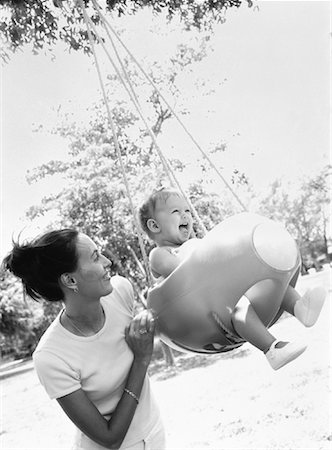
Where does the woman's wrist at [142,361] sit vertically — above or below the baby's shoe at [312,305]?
above

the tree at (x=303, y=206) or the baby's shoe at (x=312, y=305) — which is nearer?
the baby's shoe at (x=312, y=305)

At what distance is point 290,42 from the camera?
43.2 feet

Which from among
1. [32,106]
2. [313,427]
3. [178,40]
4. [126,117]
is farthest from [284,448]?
[32,106]

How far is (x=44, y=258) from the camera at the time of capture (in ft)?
3.90

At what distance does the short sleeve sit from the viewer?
1.16 meters

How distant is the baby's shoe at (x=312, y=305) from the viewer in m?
1.28

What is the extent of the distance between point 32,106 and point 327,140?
23.5 ft

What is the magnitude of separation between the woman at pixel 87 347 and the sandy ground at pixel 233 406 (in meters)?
4.05

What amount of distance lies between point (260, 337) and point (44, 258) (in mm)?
463

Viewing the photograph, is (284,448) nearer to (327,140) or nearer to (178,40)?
(178,40)

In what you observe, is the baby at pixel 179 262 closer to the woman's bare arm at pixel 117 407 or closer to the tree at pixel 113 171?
the woman's bare arm at pixel 117 407

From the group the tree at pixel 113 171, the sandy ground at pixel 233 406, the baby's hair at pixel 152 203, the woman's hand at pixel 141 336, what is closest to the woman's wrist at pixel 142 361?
the woman's hand at pixel 141 336

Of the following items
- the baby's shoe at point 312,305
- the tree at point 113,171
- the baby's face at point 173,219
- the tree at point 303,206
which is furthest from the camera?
the tree at point 303,206

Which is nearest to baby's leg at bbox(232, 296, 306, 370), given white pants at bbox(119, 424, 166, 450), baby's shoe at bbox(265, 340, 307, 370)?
baby's shoe at bbox(265, 340, 307, 370)
